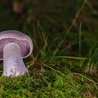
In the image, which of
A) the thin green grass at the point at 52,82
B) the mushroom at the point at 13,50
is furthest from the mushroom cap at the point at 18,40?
the thin green grass at the point at 52,82

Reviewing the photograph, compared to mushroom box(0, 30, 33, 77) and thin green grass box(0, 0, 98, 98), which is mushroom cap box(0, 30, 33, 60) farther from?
thin green grass box(0, 0, 98, 98)

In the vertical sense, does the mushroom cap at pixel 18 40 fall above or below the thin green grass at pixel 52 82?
above

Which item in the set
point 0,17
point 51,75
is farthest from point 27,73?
point 0,17

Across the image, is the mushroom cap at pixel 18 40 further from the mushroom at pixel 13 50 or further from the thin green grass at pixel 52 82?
→ the thin green grass at pixel 52 82

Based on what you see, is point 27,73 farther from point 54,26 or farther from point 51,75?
point 54,26

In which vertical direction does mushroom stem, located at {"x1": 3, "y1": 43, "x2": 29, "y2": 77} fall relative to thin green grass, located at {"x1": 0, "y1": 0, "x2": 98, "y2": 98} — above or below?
above

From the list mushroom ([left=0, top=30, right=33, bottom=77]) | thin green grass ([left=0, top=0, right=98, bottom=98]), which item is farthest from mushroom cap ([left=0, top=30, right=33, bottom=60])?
thin green grass ([left=0, top=0, right=98, bottom=98])

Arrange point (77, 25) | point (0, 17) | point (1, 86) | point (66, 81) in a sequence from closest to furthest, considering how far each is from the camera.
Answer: point (1, 86), point (66, 81), point (77, 25), point (0, 17)
